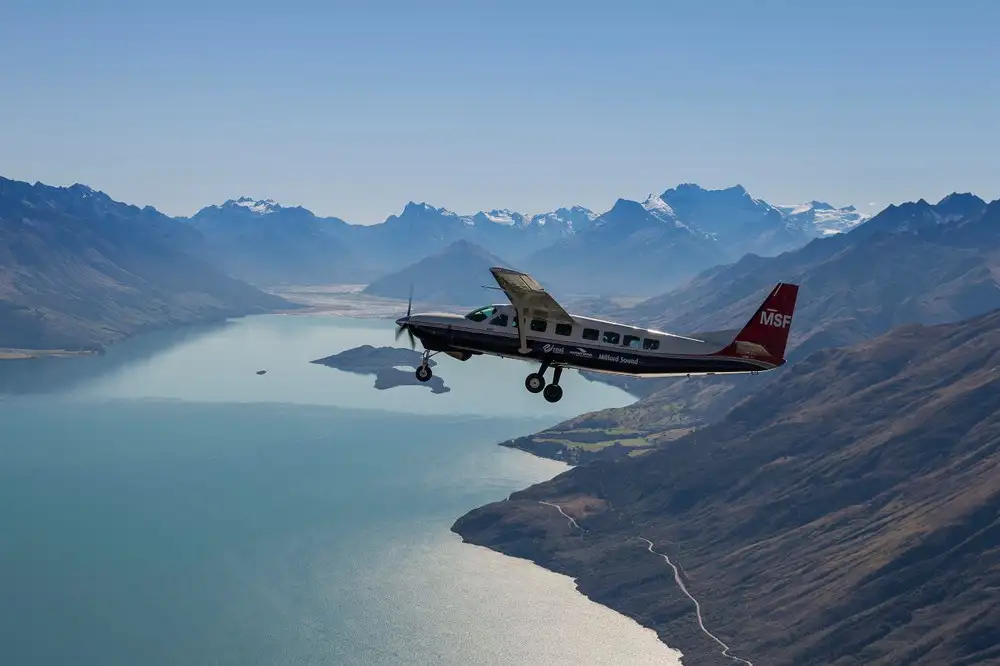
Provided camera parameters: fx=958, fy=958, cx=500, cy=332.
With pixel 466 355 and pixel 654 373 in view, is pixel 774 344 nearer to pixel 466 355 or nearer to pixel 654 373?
pixel 654 373

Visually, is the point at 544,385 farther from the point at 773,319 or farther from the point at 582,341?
the point at 773,319

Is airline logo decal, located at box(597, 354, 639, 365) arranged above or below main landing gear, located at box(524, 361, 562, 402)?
above

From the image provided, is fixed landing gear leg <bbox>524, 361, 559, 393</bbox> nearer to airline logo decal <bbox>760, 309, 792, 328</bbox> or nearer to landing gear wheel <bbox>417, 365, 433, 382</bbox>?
landing gear wheel <bbox>417, 365, 433, 382</bbox>

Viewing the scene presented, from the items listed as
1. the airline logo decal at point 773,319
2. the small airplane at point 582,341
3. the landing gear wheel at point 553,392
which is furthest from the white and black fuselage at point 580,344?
the airline logo decal at point 773,319

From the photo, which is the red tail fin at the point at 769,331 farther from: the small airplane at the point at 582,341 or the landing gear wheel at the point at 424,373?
the landing gear wheel at the point at 424,373

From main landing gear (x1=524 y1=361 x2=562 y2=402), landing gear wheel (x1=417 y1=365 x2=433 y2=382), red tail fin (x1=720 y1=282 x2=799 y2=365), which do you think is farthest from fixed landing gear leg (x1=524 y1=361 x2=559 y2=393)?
red tail fin (x1=720 y1=282 x2=799 y2=365)

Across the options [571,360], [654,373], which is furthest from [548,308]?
[654,373]
